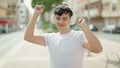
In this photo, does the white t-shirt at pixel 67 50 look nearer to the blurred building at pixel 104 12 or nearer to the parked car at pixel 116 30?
the parked car at pixel 116 30

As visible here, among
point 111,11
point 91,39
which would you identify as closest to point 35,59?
point 91,39

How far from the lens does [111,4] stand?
2334 inches

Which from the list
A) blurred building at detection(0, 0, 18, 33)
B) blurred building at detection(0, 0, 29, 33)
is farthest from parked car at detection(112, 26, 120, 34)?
blurred building at detection(0, 0, 18, 33)

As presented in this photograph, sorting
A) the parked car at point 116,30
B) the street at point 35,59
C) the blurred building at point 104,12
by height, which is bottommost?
the parked car at point 116,30

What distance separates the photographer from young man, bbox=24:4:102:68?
3.23m

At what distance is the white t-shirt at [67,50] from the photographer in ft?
10.7

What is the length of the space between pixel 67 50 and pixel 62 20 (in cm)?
29

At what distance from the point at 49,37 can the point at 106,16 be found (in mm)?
58819

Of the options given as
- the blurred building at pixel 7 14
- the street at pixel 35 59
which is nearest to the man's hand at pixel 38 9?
the street at pixel 35 59

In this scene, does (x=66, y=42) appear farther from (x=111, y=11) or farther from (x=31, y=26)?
(x=111, y=11)

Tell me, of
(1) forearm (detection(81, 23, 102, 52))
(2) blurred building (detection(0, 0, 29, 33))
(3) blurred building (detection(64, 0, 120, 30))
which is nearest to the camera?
(1) forearm (detection(81, 23, 102, 52))

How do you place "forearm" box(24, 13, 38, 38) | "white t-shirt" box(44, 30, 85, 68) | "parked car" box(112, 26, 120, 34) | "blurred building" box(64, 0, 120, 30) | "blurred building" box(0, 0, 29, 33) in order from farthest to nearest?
"blurred building" box(0, 0, 29, 33) < "blurred building" box(64, 0, 120, 30) < "parked car" box(112, 26, 120, 34) < "forearm" box(24, 13, 38, 38) < "white t-shirt" box(44, 30, 85, 68)

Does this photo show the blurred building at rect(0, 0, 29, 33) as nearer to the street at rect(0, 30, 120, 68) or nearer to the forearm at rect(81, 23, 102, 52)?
the street at rect(0, 30, 120, 68)

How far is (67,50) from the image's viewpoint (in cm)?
326
